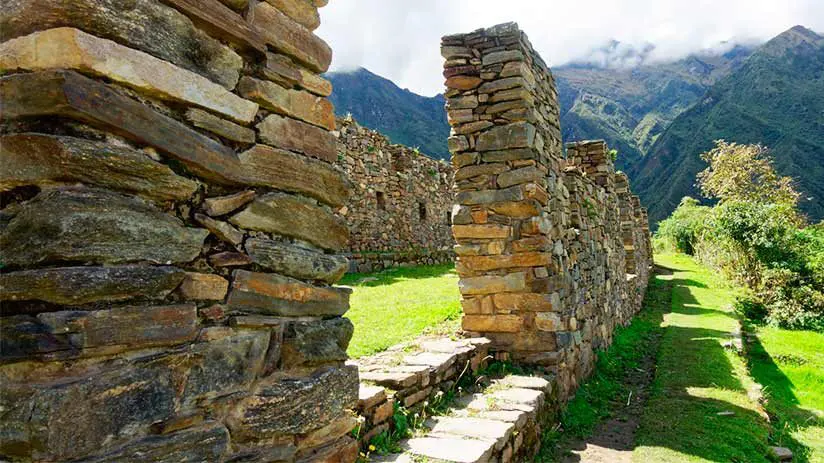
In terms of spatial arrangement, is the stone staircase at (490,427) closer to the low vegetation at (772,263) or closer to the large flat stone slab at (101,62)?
the large flat stone slab at (101,62)

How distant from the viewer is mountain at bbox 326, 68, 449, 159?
75.4 m

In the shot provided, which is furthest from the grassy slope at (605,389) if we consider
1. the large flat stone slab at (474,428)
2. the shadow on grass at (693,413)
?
the large flat stone slab at (474,428)

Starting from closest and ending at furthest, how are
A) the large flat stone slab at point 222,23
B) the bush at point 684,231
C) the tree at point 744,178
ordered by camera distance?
the large flat stone slab at point 222,23 → the tree at point 744,178 → the bush at point 684,231

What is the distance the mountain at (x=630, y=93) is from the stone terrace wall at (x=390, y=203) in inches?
3231

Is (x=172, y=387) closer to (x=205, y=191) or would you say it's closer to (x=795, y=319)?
(x=205, y=191)

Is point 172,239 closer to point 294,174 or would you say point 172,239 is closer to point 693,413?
point 294,174

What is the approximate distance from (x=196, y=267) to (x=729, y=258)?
19.7 meters

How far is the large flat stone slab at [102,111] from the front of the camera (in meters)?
1.42

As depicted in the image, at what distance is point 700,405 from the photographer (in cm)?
602

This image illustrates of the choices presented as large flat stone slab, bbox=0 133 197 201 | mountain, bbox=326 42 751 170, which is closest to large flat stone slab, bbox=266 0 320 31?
large flat stone slab, bbox=0 133 197 201

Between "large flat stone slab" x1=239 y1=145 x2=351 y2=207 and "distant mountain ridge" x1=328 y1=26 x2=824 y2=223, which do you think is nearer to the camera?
"large flat stone slab" x1=239 y1=145 x2=351 y2=207

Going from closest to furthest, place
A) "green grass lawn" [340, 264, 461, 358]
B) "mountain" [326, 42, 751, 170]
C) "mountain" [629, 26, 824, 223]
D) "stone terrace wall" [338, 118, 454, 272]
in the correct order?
"green grass lawn" [340, 264, 461, 358] → "stone terrace wall" [338, 118, 454, 272] → "mountain" [629, 26, 824, 223] → "mountain" [326, 42, 751, 170]

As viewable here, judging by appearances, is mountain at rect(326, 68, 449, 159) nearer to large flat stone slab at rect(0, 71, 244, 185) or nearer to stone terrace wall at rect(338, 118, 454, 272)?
stone terrace wall at rect(338, 118, 454, 272)

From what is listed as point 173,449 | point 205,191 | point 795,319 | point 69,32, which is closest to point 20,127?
point 69,32
